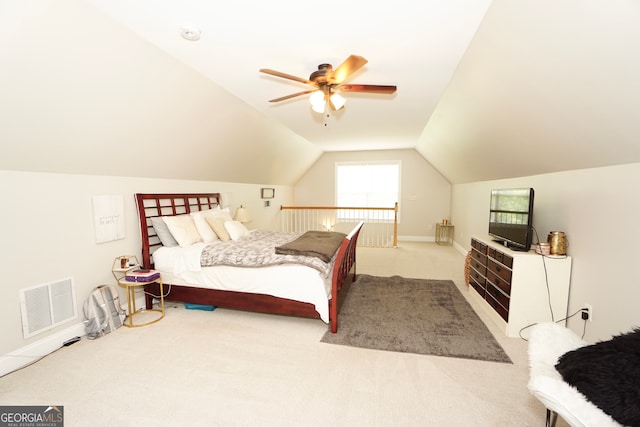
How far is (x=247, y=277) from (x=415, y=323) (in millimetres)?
1895

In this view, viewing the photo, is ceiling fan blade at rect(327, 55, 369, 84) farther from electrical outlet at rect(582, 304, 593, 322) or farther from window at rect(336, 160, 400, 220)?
window at rect(336, 160, 400, 220)

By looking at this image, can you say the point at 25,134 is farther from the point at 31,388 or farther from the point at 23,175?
the point at 31,388

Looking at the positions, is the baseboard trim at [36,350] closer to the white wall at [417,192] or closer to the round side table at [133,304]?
the round side table at [133,304]

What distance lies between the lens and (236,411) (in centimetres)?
175

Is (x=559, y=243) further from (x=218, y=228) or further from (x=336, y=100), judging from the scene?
(x=218, y=228)

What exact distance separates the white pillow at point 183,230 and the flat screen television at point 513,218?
3766 millimetres

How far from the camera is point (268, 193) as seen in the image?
21.9 ft

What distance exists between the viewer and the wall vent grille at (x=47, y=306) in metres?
2.26

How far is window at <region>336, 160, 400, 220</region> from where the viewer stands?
7.63 meters

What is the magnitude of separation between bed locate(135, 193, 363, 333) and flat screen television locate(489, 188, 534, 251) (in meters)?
1.81

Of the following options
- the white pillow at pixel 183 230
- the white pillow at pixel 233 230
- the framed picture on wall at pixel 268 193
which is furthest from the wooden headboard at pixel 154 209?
the framed picture on wall at pixel 268 193

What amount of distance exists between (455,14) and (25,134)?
128 inches

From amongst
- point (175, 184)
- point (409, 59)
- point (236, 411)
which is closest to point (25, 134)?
point (175, 184)

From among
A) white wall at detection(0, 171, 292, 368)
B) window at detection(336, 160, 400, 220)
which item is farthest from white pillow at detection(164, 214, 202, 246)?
window at detection(336, 160, 400, 220)
